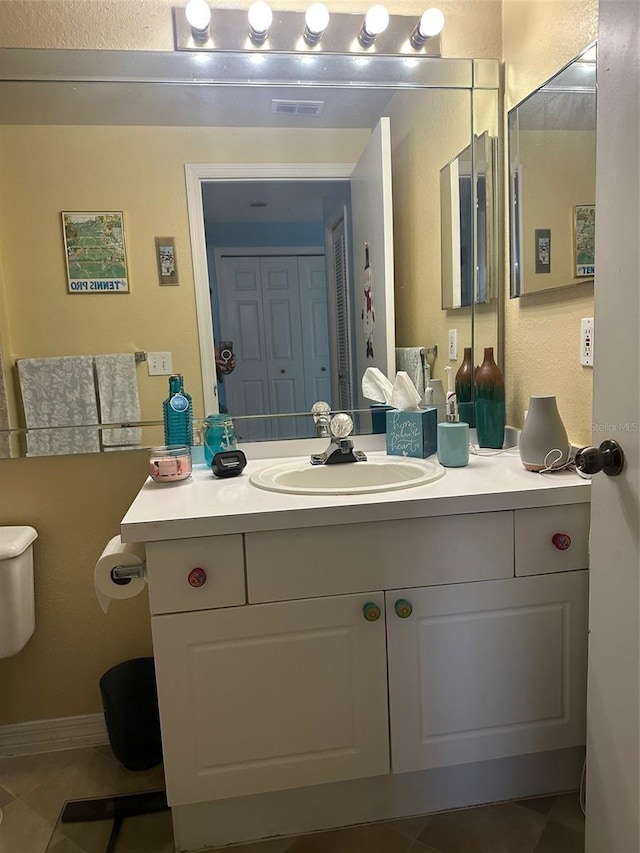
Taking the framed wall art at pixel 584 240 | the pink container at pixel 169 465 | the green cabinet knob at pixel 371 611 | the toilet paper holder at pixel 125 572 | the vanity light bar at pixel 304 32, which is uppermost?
the vanity light bar at pixel 304 32

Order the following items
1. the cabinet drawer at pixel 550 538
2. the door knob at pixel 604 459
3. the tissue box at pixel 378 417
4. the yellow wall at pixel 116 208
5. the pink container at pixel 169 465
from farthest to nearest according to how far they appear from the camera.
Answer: the tissue box at pixel 378 417, the yellow wall at pixel 116 208, the pink container at pixel 169 465, the cabinet drawer at pixel 550 538, the door knob at pixel 604 459

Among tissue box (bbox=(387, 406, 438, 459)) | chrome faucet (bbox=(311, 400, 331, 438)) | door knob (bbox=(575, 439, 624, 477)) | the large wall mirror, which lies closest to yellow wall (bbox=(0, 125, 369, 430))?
the large wall mirror

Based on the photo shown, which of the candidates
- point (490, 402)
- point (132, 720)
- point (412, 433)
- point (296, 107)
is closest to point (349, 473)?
point (412, 433)

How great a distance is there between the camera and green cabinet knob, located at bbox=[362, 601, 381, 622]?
1222 millimetres

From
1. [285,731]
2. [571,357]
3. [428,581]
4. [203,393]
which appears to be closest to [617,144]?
[571,357]

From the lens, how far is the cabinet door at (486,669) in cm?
126

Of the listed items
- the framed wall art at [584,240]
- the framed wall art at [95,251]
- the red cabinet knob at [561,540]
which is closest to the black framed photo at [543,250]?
the framed wall art at [584,240]

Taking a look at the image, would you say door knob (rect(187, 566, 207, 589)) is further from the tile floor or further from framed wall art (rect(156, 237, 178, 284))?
framed wall art (rect(156, 237, 178, 284))

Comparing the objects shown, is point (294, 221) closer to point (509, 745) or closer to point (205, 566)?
point (205, 566)

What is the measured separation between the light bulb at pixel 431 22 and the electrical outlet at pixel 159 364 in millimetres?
1134

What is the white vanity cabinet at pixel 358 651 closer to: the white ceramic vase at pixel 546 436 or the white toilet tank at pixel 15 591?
the white ceramic vase at pixel 546 436

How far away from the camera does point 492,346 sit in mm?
1770

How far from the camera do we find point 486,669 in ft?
4.25

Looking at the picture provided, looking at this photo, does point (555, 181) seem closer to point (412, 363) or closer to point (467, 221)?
point (467, 221)
